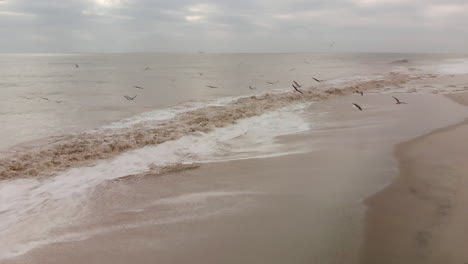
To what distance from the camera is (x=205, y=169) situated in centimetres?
604

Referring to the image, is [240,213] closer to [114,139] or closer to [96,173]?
[96,173]

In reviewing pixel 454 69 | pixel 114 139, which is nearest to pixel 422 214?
pixel 114 139

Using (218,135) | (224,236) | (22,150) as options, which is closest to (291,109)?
(218,135)

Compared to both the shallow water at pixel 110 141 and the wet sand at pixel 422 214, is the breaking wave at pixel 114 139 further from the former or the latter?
the wet sand at pixel 422 214

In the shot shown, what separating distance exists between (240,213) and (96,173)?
11.7 feet

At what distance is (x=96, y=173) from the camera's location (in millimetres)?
6246

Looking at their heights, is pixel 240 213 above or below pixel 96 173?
above

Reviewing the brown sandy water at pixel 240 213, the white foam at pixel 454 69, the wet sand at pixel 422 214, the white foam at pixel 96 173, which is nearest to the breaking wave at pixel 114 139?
the white foam at pixel 96 173

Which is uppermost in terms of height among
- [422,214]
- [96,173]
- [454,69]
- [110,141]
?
[454,69]

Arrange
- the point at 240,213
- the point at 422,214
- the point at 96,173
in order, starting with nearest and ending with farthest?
the point at 422,214, the point at 240,213, the point at 96,173

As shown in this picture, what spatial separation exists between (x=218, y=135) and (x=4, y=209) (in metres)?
5.43

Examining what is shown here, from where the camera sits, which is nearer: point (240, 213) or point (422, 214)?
point (422, 214)

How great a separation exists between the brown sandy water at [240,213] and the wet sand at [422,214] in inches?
8.0

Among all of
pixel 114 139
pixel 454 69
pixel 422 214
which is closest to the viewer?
pixel 422 214
